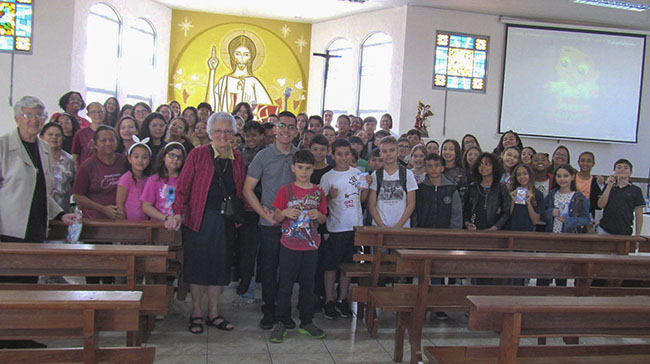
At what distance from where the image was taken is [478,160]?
492cm

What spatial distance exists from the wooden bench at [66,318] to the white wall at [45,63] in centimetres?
873

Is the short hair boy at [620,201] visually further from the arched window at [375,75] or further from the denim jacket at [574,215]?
the arched window at [375,75]

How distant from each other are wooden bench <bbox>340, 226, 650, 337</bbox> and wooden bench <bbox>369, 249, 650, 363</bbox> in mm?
374

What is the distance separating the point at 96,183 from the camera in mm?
4316

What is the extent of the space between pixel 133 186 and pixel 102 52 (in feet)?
27.1

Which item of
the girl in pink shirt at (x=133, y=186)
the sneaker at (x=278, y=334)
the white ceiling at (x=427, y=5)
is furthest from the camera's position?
the white ceiling at (x=427, y=5)

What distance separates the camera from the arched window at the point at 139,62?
39.2 feet

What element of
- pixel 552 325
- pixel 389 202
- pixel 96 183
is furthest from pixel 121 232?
pixel 552 325

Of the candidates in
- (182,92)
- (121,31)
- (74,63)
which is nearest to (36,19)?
(74,63)

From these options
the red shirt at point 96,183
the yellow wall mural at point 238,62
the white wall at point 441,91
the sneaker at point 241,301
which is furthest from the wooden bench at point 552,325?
the yellow wall mural at point 238,62

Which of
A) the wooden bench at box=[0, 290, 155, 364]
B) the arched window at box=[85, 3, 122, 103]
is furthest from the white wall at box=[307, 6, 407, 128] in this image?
the wooden bench at box=[0, 290, 155, 364]

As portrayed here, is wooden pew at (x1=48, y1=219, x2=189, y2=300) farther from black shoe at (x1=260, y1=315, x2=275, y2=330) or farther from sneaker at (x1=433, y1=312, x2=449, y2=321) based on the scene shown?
sneaker at (x1=433, y1=312, x2=449, y2=321)

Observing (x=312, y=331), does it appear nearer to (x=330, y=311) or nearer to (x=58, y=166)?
(x=330, y=311)

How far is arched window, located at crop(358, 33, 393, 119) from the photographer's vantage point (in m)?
12.3
